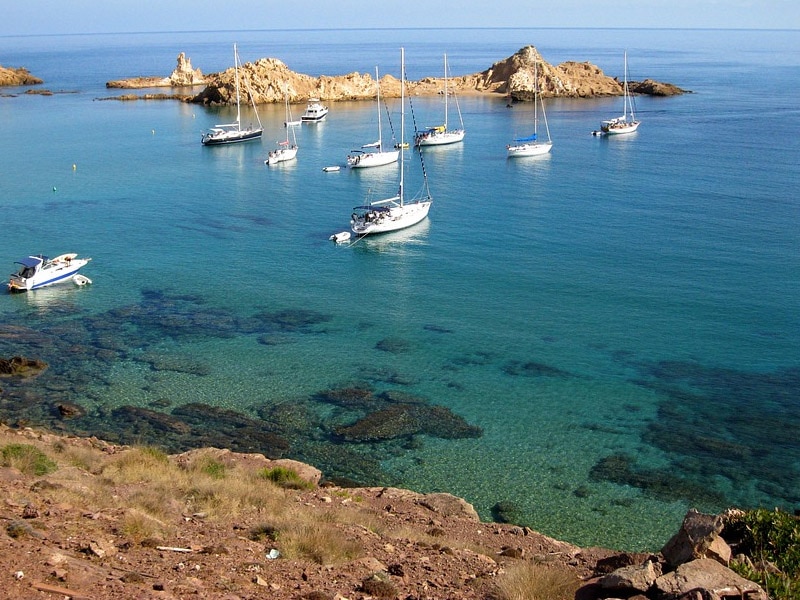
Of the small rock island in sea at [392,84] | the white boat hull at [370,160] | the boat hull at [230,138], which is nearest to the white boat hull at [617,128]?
the white boat hull at [370,160]

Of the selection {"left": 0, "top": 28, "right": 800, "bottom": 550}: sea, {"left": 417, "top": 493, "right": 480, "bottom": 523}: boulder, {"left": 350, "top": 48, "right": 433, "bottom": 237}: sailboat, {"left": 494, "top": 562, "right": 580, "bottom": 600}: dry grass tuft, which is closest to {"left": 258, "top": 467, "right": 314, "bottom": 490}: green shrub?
{"left": 417, "top": 493, "right": 480, "bottom": 523}: boulder

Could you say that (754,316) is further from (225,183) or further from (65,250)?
(225,183)

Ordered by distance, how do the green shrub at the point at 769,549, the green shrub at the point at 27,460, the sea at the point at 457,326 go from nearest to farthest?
the green shrub at the point at 769,549 → the green shrub at the point at 27,460 → the sea at the point at 457,326

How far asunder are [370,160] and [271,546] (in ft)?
205

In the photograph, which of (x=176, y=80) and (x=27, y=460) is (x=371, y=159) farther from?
(x=176, y=80)

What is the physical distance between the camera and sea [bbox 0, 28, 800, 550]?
2528 centimetres

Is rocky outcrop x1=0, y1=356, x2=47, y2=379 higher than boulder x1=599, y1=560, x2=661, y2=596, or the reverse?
boulder x1=599, y1=560, x2=661, y2=596

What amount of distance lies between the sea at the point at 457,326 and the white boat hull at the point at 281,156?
160cm

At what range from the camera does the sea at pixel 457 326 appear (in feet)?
82.9

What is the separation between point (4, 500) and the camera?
1529 cm

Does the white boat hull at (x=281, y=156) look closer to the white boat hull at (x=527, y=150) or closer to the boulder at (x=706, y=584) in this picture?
the white boat hull at (x=527, y=150)

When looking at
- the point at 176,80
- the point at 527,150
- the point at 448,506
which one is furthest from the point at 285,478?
the point at 176,80

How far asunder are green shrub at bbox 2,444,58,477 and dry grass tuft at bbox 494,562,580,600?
10971mm

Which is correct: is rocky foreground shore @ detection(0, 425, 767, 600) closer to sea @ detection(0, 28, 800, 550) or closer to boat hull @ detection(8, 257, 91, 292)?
sea @ detection(0, 28, 800, 550)
